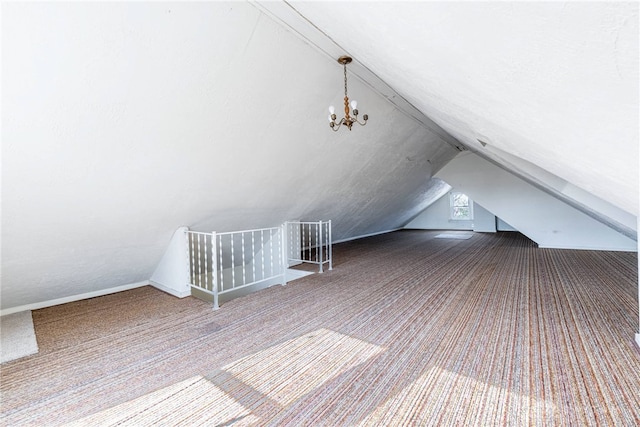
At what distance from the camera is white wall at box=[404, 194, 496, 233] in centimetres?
1052

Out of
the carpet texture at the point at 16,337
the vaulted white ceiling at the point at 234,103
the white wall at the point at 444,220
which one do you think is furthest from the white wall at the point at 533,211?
A: the carpet texture at the point at 16,337

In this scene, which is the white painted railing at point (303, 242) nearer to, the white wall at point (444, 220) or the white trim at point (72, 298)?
the white trim at point (72, 298)

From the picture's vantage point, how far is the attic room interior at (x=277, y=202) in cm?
129

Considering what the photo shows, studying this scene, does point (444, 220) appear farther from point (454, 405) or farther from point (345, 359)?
point (454, 405)

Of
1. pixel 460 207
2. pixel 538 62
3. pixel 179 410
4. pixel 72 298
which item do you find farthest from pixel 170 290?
pixel 460 207

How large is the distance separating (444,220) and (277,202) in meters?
9.09

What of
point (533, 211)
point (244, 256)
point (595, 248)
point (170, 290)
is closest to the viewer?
point (170, 290)

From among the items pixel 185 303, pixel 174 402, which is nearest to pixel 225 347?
pixel 174 402

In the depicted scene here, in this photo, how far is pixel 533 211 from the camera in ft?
22.0

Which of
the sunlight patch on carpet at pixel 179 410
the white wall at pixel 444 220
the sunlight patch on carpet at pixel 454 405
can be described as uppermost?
the white wall at pixel 444 220

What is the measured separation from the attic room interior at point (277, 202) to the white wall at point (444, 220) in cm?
610

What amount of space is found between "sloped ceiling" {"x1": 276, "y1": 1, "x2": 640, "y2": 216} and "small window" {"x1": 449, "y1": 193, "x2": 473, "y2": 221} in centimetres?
1009

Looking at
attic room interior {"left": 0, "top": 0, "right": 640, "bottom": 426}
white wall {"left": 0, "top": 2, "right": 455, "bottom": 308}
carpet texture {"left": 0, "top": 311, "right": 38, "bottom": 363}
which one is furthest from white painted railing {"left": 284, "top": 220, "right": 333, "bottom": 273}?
carpet texture {"left": 0, "top": 311, "right": 38, "bottom": 363}

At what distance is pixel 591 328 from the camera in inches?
102
